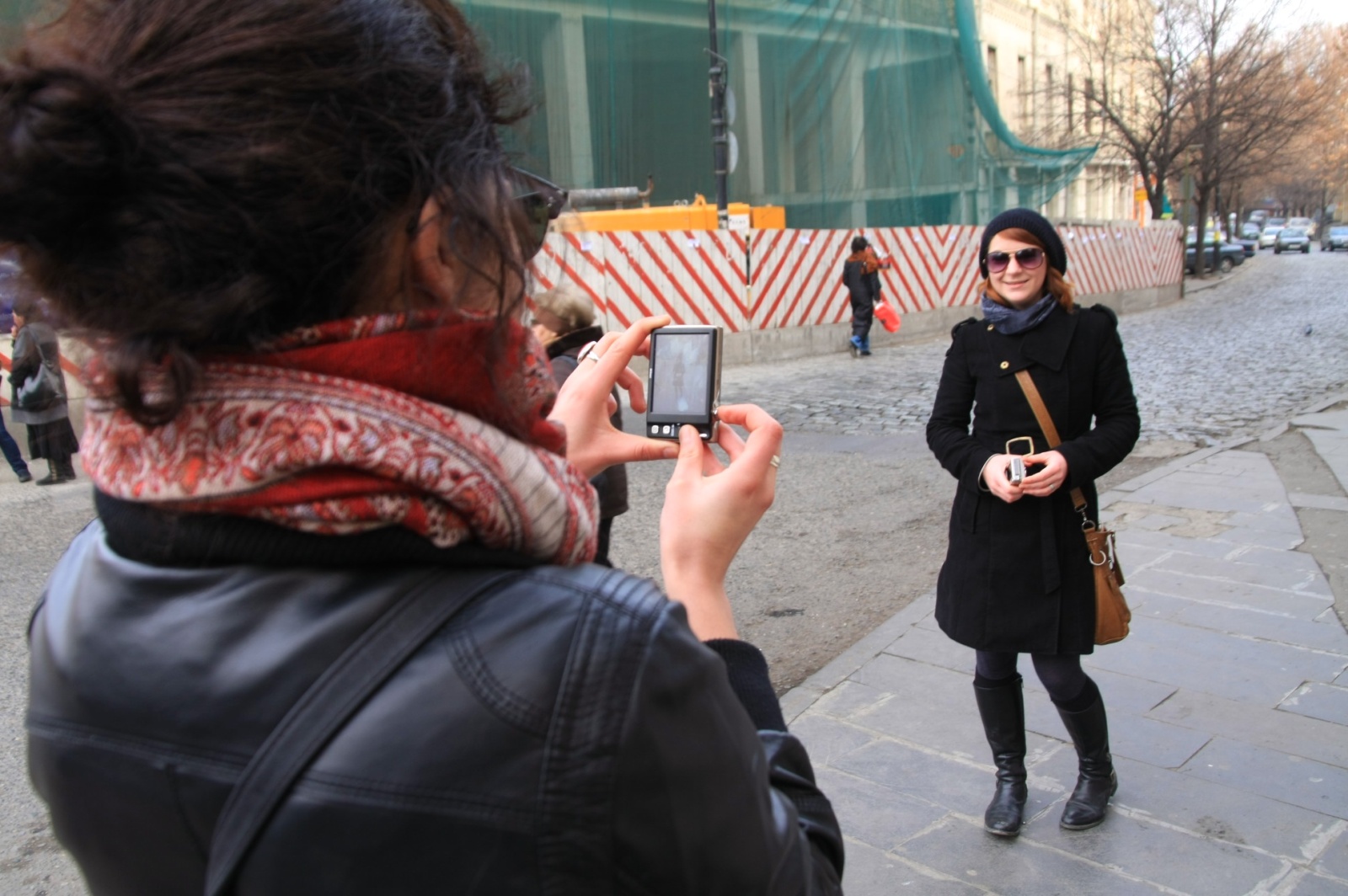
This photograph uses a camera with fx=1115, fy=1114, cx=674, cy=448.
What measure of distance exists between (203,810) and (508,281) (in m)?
0.49

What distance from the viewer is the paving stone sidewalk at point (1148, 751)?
3002 millimetres

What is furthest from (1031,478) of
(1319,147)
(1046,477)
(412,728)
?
(1319,147)

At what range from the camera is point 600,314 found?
14297mm

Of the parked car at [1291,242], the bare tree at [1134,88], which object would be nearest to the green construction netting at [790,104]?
the bare tree at [1134,88]

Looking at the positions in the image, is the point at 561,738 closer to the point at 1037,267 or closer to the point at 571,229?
the point at 571,229

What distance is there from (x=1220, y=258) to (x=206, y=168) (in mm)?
40874

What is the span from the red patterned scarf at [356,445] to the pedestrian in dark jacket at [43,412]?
29.6ft

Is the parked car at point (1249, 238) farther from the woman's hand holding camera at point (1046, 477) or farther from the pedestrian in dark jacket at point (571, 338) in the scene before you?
the woman's hand holding camera at point (1046, 477)

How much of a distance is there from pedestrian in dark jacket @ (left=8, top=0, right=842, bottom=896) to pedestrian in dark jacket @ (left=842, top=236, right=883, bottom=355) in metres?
15.8

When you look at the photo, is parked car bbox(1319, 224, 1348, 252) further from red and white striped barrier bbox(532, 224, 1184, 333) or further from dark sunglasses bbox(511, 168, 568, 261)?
dark sunglasses bbox(511, 168, 568, 261)

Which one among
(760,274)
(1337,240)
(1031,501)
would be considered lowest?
(1337,240)

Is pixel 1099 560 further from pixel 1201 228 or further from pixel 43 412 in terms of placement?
pixel 1201 228

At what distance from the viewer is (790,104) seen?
21203mm

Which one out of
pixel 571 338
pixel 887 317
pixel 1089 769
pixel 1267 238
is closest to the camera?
pixel 1089 769
